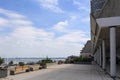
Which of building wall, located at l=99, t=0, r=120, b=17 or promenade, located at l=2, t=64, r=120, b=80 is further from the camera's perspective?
building wall, located at l=99, t=0, r=120, b=17

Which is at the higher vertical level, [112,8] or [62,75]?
[112,8]

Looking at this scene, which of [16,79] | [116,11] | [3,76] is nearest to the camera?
[16,79]

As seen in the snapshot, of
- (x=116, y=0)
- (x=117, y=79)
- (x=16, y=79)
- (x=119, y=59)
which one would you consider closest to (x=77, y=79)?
(x=117, y=79)

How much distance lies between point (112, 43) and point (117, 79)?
3680 millimetres

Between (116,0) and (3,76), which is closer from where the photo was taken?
(3,76)

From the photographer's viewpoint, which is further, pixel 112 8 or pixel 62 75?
pixel 62 75

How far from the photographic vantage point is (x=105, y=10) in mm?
27016

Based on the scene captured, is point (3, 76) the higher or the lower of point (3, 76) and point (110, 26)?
the lower

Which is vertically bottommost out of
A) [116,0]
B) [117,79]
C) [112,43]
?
[117,79]

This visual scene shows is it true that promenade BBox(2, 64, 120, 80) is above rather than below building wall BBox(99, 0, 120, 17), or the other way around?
below

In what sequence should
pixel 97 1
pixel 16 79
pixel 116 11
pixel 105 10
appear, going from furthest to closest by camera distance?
pixel 97 1
pixel 105 10
pixel 116 11
pixel 16 79

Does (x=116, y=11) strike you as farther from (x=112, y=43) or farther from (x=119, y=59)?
(x=119, y=59)

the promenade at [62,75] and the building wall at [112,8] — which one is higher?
the building wall at [112,8]

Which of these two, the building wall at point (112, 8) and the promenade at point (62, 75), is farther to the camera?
the building wall at point (112, 8)
